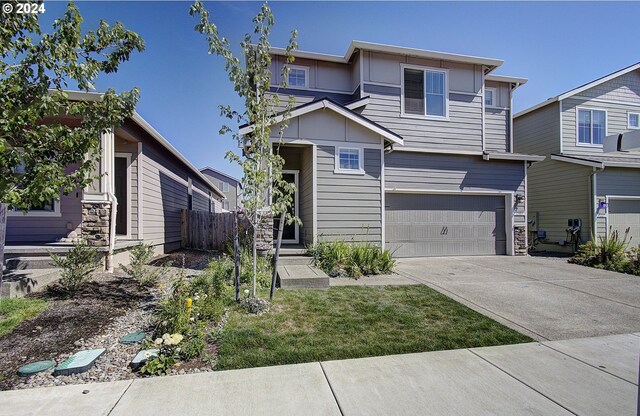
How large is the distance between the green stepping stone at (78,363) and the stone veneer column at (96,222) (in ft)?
→ 14.2

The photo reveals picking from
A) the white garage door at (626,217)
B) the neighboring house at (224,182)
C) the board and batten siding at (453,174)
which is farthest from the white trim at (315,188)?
the neighboring house at (224,182)

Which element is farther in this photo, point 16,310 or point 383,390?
point 16,310

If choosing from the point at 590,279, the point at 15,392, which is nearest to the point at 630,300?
the point at 590,279

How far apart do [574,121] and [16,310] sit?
57.4 ft

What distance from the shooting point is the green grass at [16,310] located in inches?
149

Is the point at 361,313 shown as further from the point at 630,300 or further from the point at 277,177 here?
the point at 630,300

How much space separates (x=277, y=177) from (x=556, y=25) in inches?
329

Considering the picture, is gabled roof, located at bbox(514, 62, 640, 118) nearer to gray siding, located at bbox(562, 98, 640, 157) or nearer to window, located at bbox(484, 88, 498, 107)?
gray siding, located at bbox(562, 98, 640, 157)

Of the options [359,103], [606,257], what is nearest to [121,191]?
[359,103]

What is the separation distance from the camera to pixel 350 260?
735 centimetres

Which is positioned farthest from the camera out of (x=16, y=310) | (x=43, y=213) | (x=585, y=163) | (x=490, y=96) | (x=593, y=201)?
(x=490, y=96)

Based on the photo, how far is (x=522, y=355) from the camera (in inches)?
131

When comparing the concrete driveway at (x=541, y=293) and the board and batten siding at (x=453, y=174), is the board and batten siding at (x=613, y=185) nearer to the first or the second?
the board and batten siding at (x=453, y=174)

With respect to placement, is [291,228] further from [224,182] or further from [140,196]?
[224,182]
